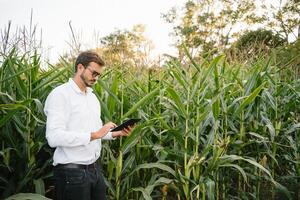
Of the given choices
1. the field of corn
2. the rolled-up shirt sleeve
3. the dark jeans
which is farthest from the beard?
the dark jeans

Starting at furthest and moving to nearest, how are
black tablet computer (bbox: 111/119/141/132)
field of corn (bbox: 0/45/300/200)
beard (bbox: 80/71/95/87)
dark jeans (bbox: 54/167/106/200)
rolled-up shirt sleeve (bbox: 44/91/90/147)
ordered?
field of corn (bbox: 0/45/300/200) → black tablet computer (bbox: 111/119/141/132) → beard (bbox: 80/71/95/87) → dark jeans (bbox: 54/167/106/200) → rolled-up shirt sleeve (bbox: 44/91/90/147)

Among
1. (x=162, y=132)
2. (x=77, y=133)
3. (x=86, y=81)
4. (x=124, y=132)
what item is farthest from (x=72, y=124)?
(x=162, y=132)

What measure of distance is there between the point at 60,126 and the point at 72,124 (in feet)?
0.57

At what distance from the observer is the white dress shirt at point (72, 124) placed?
2.39 m

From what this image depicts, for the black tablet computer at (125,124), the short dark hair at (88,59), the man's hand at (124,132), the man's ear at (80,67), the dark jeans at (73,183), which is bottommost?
the dark jeans at (73,183)

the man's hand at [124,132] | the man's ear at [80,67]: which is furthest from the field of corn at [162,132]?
the man's ear at [80,67]

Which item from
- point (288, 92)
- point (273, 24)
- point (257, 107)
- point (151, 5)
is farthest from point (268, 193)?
point (273, 24)

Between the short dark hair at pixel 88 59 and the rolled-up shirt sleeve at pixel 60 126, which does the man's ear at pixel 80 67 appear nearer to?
the short dark hair at pixel 88 59

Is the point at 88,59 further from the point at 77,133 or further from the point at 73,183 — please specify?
the point at 73,183

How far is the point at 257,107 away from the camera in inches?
152

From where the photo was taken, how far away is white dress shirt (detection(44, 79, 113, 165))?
239cm

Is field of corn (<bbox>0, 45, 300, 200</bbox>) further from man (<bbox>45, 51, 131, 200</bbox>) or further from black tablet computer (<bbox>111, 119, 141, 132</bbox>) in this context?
man (<bbox>45, 51, 131, 200</bbox>)

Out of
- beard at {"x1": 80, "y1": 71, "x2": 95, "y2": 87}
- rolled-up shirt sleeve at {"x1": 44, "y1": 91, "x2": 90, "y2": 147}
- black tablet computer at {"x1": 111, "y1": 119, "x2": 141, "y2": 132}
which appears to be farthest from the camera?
black tablet computer at {"x1": 111, "y1": 119, "x2": 141, "y2": 132}

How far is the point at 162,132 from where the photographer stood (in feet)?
10.8
